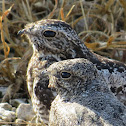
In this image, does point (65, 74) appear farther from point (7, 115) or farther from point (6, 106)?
point (6, 106)

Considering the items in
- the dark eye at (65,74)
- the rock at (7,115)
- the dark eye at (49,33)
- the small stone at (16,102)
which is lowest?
the small stone at (16,102)

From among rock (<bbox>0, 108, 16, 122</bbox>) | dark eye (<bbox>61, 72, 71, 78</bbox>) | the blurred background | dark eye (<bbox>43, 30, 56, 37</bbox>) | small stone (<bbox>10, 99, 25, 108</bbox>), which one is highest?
dark eye (<bbox>43, 30, 56, 37</bbox>)

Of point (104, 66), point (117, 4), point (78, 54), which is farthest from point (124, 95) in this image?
point (117, 4)

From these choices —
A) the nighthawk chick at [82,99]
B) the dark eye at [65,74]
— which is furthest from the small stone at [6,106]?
the dark eye at [65,74]

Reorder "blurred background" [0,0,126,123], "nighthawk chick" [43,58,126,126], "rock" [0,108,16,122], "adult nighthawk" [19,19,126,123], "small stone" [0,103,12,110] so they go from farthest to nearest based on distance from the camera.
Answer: "blurred background" [0,0,126,123]
"small stone" [0,103,12,110]
"rock" [0,108,16,122]
"adult nighthawk" [19,19,126,123]
"nighthawk chick" [43,58,126,126]

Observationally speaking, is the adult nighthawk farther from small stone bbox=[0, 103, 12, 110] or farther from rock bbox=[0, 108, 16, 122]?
small stone bbox=[0, 103, 12, 110]

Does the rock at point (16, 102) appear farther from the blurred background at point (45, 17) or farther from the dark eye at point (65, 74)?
the dark eye at point (65, 74)

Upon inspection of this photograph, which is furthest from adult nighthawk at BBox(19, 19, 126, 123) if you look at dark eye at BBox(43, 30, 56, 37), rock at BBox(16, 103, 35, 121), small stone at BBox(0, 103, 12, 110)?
small stone at BBox(0, 103, 12, 110)
